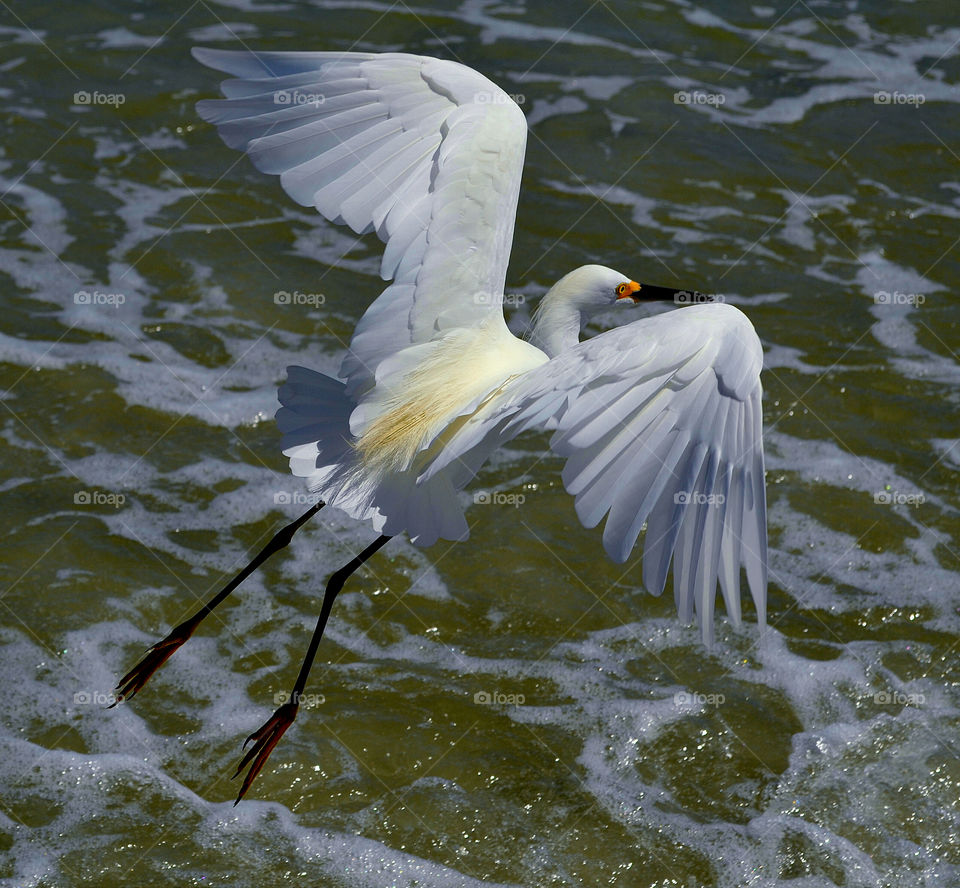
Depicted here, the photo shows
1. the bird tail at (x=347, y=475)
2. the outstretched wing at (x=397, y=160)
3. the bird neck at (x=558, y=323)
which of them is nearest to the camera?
the bird tail at (x=347, y=475)

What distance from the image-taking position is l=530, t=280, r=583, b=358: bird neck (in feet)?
14.3

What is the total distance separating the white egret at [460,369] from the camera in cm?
296

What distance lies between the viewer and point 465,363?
12.5 feet

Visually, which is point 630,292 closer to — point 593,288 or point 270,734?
point 593,288

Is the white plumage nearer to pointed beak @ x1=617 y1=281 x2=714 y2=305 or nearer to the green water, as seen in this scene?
pointed beak @ x1=617 y1=281 x2=714 y2=305

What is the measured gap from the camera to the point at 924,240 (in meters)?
7.23

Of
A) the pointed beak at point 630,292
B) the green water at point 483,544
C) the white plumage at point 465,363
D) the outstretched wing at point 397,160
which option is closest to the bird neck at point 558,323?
the white plumage at point 465,363

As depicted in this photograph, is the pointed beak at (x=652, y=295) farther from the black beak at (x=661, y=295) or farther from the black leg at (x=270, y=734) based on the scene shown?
the black leg at (x=270, y=734)

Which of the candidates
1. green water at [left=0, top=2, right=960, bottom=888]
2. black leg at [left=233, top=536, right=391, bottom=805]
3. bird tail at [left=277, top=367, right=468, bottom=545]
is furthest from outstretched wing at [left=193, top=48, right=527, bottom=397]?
green water at [left=0, top=2, right=960, bottom=888]

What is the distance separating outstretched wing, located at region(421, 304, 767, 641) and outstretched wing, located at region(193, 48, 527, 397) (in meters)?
0.85

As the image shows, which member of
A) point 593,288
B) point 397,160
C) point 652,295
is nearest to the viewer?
point 397,160

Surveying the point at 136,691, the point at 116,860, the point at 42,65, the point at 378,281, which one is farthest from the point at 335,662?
the point at 42,65

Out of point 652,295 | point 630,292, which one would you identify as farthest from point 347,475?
point 652,295

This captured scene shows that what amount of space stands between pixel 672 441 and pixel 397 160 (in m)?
1.70
